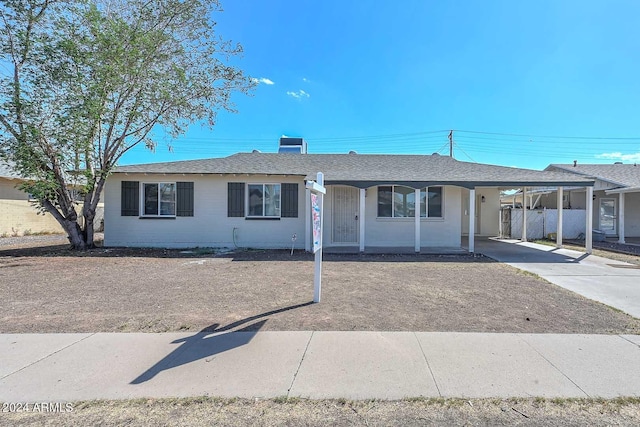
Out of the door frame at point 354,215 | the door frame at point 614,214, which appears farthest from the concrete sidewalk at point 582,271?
the door frame at point 614,214

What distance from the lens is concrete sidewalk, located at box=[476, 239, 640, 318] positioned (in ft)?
20.0

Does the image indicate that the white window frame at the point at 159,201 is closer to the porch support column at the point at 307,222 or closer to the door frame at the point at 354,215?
the porch support column at the point at 307,222

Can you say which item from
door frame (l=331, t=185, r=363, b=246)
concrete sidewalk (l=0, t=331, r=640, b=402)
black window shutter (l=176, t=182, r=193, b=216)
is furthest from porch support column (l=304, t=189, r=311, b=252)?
concrete sidewalk (l=0, t=331, r=640, b=402)

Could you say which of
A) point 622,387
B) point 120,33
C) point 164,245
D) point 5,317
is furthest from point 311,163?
point 622,387

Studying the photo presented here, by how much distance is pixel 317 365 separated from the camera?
3418 millimetres

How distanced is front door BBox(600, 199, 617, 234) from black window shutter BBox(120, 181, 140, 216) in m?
24.0

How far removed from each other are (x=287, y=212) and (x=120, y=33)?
8222 mm

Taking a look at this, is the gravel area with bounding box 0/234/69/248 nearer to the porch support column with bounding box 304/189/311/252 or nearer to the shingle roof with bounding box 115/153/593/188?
the shingle roof with bounding box 115/153/593/188

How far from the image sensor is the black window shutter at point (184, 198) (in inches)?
500

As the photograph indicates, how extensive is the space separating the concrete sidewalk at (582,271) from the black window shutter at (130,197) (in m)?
13.3

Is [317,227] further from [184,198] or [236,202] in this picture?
[184,198]

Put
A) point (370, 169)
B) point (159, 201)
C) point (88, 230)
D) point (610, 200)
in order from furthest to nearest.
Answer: point (610, 200) < point (370, 169) < point (159, 201) < point (88, 230)

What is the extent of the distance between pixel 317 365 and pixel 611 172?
24.1 m

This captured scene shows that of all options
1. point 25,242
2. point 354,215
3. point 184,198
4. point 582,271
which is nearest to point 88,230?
point 184,198
